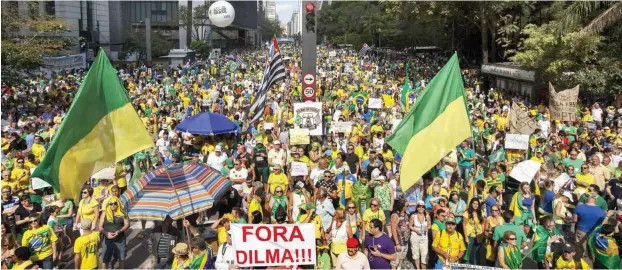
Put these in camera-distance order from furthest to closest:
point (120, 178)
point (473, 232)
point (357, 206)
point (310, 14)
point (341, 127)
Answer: point (310, 14), point (341, 127), point (120, 178), point (357, 206), point (473, 232)

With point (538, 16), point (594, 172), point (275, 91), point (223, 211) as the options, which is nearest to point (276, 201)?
point (223, 211)

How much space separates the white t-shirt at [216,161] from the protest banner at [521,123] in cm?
639

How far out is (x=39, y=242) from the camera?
268 inches

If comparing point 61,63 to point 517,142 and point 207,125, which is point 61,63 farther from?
point 517,142

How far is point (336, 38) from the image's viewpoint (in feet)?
362

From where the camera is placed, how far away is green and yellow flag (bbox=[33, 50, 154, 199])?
257 inches

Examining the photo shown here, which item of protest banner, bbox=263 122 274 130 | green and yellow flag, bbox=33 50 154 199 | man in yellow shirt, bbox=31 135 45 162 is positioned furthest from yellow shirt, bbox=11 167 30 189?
protest banner, bbox=263 122 274 130

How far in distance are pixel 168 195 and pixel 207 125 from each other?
240 inches

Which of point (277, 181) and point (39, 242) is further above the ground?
point (277, 181)

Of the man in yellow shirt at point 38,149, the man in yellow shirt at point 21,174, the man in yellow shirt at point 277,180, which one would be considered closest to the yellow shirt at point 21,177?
the man in yellow shirt at point 21,174

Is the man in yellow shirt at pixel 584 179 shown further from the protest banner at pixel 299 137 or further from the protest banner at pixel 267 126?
the protest banner at pixel 267 126

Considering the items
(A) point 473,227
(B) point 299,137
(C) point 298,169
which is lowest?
(A) point 473,227

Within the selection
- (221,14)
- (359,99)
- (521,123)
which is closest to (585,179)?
A: (521,123)

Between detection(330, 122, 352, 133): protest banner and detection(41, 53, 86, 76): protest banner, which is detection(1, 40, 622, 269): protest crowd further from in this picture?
detection(41, 53, 86, 76): protest banner
